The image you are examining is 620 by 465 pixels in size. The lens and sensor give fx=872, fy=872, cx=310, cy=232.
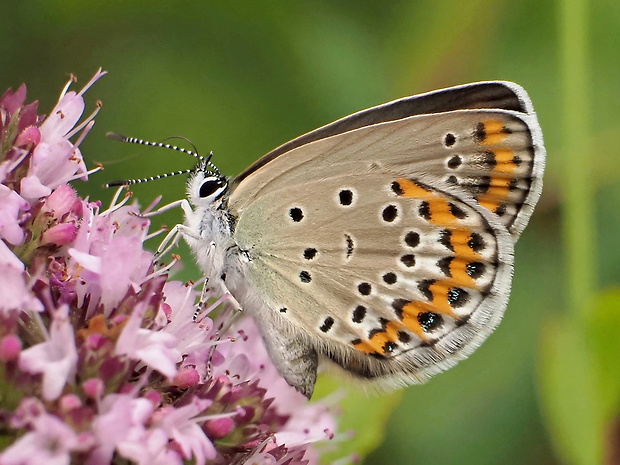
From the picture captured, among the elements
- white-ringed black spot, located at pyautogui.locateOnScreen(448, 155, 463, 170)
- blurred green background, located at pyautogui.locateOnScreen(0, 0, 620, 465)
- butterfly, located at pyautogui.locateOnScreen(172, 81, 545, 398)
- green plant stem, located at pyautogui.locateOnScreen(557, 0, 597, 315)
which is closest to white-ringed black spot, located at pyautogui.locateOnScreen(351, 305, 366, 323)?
butterfly, located at pyautogui.locateOnScreen(172, 81, 545, 398)

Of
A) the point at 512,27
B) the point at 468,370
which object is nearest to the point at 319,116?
the point at 512,27

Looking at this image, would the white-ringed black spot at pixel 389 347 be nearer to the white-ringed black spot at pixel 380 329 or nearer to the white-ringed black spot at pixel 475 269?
the white-ringed black spot at pixel 380 329

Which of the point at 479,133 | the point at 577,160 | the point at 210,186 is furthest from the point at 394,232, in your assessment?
the point at 577,160

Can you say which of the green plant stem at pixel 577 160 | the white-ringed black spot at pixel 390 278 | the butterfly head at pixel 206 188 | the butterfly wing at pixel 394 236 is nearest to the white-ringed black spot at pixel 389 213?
the butterfly wing at pixel 394 236

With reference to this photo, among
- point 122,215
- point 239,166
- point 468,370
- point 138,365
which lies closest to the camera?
point 138,365

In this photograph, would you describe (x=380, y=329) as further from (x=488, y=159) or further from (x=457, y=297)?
(x=488, y=159)

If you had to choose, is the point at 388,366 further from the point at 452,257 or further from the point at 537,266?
the point at 537,266
